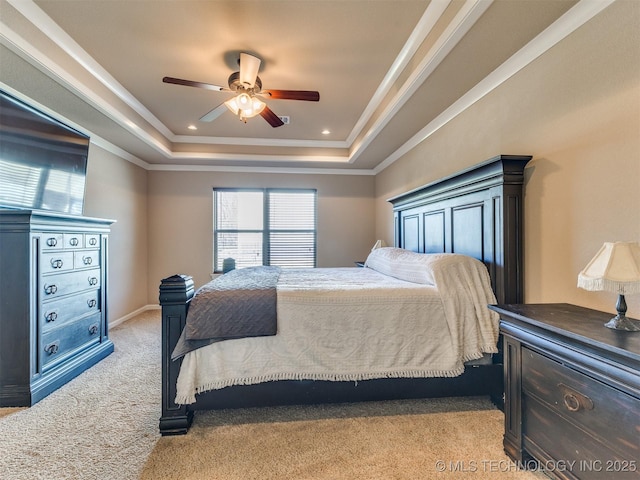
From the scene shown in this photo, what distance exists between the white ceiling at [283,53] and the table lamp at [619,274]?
4.21 feet

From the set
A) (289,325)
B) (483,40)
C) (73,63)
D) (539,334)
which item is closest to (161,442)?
(289,325)

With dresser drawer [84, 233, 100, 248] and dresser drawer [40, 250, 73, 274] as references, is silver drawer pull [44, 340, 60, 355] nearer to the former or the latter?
dresser drawer [40, 250, 73, 274]

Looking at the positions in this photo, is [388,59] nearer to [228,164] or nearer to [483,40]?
[483,40]

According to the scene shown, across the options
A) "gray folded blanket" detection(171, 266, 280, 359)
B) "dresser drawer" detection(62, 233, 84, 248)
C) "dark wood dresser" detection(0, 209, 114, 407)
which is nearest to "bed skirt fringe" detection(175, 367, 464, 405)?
"gray folded blanket" detection(171, 266, 280, 359)

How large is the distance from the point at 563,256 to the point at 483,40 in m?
1.42

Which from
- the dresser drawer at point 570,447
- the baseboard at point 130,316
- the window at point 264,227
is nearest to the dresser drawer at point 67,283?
the baseboard at point 130,316

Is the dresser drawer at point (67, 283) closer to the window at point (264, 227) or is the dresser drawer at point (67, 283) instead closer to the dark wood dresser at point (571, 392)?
the window at point (264, 227)

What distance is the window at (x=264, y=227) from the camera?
16.8 ft

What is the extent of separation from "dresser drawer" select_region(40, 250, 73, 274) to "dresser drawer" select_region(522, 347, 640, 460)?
3.27 meters

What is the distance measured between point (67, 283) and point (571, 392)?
350cm

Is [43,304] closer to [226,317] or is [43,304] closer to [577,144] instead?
[226,317]

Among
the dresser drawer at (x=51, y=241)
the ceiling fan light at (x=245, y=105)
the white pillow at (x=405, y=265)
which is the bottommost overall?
the white pillow at (x=405, y=265)

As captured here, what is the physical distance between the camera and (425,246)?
3.20 m

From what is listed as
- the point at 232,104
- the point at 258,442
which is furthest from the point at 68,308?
the point at 232,104
